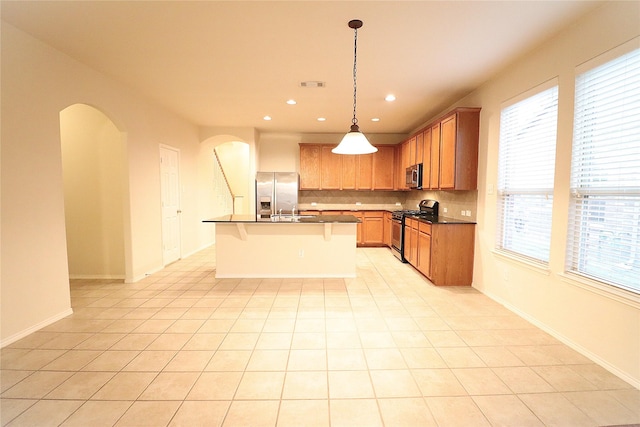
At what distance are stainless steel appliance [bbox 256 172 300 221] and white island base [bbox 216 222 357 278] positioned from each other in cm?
204

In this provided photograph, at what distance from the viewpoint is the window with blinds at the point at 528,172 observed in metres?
2.75

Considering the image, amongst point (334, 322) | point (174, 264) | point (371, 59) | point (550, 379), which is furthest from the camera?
point (174, 264)

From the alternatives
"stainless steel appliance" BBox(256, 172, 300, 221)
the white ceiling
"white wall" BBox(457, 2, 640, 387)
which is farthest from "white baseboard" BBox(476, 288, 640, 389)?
"stainless steel appliance" BBox(256, 172, 300, 221)

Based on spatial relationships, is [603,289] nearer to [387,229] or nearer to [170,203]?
[387,229]

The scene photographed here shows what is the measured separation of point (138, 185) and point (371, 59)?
11.9 feet

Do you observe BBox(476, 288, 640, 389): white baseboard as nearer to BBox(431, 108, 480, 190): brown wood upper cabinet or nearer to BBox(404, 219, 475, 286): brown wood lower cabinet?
BBox(404, 219, 475, 286): brown wood lower cabinet

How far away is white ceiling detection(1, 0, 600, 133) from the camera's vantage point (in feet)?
7.23

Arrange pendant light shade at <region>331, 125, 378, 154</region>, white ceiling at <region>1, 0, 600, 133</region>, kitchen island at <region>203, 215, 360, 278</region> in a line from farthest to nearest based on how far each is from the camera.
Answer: kitchen island at <region>203, 215, 360, 278</region> < pendant light shade at <region>331, 125, 378, 154</region> < white ceiling at <region>1, 0, 600, 133</region>

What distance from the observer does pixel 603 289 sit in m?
2.12

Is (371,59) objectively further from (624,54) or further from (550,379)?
(550,379)

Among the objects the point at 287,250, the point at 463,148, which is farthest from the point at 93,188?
the point at 463,148

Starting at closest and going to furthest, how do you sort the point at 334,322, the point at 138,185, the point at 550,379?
the point at 550,379, the point at 334,322, the point at 138,185

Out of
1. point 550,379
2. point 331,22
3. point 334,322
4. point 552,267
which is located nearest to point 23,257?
point 334,322

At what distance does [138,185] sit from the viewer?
414cm
